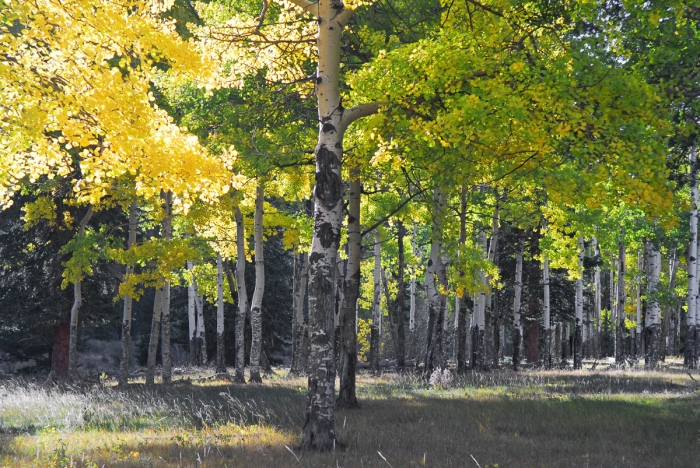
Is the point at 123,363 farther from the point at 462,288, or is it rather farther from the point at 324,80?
the point at 324,80

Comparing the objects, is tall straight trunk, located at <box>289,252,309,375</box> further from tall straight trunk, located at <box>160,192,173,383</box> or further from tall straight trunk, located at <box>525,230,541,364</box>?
tall straight trunk, located at <box>525,230,541,364</box>

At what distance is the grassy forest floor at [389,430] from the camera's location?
6.36 m

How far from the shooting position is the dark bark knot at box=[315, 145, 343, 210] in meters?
7.37

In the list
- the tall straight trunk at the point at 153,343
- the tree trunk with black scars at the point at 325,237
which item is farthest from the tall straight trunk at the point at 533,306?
the tree trunk with black scars at the point at 325,237

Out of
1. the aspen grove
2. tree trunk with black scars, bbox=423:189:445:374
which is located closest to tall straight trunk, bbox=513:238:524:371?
tree trunk with black scars, bbox=423:189:445:374

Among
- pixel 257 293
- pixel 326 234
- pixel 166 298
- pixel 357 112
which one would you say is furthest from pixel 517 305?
pixel 326 234

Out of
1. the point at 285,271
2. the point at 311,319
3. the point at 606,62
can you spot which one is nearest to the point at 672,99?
the point at 606,62

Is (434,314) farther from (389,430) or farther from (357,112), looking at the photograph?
(357,112)

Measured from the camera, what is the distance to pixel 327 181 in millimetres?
7414

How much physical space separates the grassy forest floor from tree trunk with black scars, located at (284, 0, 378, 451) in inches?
17.3

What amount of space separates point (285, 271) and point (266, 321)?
323cm

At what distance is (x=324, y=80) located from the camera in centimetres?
775

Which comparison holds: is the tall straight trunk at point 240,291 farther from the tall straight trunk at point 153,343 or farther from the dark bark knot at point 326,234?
the dark bark knot at point 326,234

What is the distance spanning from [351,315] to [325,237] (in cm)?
382
